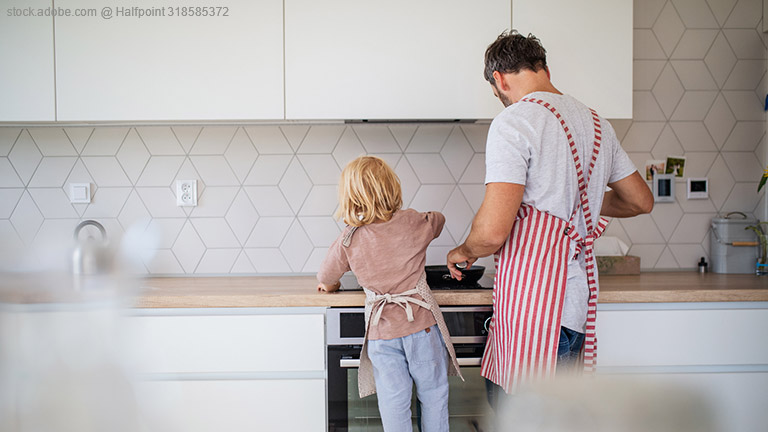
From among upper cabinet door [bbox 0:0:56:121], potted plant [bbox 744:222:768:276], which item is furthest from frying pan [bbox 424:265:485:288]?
upper cabinet door [bbox 0:0:56:121]

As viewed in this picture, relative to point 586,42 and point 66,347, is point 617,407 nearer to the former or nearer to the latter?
point 66,347

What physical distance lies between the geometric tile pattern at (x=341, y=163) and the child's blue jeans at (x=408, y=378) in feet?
2.38

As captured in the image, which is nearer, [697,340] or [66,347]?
[66,347]

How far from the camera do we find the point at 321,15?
6.17 feet

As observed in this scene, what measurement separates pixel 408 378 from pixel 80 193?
1.59m

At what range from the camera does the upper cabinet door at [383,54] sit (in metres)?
1.88

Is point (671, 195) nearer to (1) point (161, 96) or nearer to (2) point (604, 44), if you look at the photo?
(2) point (604, 44)

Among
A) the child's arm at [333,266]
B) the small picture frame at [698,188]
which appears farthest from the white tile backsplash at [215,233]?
the small picture frame at [698,188]

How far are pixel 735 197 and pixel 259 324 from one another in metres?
2.05

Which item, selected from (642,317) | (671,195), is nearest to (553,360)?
(642,317)

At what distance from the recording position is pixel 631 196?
1.60 metres

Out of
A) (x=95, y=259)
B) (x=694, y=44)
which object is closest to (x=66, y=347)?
(x=95, y=259)

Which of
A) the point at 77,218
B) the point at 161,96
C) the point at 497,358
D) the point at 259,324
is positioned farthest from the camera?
the point at 77,218

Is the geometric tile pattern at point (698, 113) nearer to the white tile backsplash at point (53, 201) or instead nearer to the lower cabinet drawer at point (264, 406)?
the lower cabinet drawer at point (264, 406)
